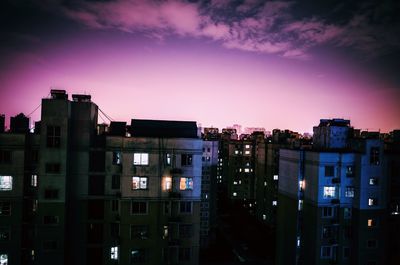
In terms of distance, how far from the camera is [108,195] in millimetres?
37688

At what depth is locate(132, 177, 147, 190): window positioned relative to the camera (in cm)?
3791

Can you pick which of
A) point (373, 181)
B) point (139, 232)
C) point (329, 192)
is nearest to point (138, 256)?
point (139, 232)

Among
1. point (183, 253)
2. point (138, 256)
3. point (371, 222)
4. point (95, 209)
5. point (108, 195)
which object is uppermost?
point (108, 195)

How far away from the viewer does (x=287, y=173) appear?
5606 centimetres

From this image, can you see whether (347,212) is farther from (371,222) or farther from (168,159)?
(168,159)

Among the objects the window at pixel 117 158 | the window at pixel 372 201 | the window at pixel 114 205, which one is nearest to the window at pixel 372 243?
the window at pixel 372 201

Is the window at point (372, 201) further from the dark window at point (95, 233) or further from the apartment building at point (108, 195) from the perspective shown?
the dark window at point (95, 233)

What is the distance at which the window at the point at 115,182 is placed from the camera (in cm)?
3783

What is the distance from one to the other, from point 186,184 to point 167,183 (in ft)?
8.25

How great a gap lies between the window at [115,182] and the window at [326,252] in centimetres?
3385

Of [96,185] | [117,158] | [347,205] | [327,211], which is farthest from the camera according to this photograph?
[347,205]

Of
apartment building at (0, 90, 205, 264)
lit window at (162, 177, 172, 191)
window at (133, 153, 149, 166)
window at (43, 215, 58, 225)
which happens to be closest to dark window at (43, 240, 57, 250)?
apartment building at (0, 90, 205, 264)

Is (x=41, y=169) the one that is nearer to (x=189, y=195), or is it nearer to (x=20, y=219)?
(x=20, y=219)

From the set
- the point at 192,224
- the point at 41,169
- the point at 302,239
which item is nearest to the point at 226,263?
the point at 302,239
